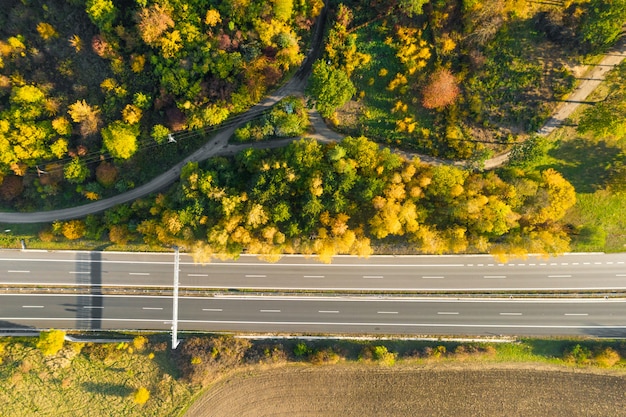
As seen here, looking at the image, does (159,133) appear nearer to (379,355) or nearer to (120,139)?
(120,139)

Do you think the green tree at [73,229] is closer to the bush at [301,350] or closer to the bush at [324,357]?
the bush at [301,350]

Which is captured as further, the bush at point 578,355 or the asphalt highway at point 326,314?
the asphalt highway at point 326,314

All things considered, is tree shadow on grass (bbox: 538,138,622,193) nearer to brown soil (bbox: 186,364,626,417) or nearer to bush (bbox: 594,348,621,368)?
bush (bbox: 594,348,621,368)

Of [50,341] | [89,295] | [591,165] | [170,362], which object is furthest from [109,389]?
[591,165]

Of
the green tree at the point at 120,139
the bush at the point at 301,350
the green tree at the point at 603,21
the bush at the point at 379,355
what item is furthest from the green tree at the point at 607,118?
the green tree at the point at 120,139

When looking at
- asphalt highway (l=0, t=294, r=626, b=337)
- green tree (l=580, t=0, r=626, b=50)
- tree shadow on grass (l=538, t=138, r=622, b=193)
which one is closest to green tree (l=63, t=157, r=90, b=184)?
asphalt highway (l=0, t=294, r=626, b=337)

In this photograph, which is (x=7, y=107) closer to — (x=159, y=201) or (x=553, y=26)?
(x=159, y=201)

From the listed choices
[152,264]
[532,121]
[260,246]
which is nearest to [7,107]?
[152,264]
